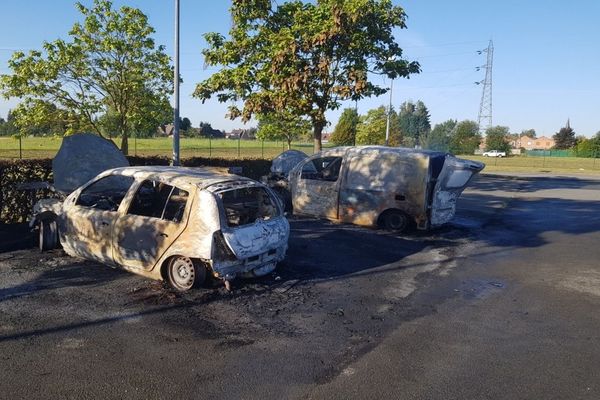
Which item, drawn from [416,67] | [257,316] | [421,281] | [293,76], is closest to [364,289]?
[421,281]

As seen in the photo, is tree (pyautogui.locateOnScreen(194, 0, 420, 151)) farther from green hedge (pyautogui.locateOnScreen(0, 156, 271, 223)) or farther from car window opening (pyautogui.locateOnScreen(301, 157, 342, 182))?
green hedge (pyautogui.locateOnScreen(0, 156, 271, 223))

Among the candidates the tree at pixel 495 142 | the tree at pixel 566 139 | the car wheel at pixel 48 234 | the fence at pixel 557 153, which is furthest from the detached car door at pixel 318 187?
the tree at pixel 566 139

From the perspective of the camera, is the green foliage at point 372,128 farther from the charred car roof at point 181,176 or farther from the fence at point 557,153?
the fence at point 557,153

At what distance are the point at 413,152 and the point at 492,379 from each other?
6.99 m

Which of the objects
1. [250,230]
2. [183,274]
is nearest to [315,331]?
[250,230]

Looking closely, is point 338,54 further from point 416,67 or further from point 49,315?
point 49,315

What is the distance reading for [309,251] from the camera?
845 centimetres

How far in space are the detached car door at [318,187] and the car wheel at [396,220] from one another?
3.80 ft

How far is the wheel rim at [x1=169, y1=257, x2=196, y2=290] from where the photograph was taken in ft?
19.4

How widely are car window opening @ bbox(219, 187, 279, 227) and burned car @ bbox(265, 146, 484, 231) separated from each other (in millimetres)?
4419

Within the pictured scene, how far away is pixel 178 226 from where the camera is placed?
19.4 ft

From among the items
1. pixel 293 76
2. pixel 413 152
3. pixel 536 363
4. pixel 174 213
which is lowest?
pixel 536 363

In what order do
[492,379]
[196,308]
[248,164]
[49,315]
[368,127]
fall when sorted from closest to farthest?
1. [492,379]
2. [49,315]
3. [196,308]
4. [248,164]
5. [368,127]

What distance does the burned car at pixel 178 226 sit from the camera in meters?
5.81
